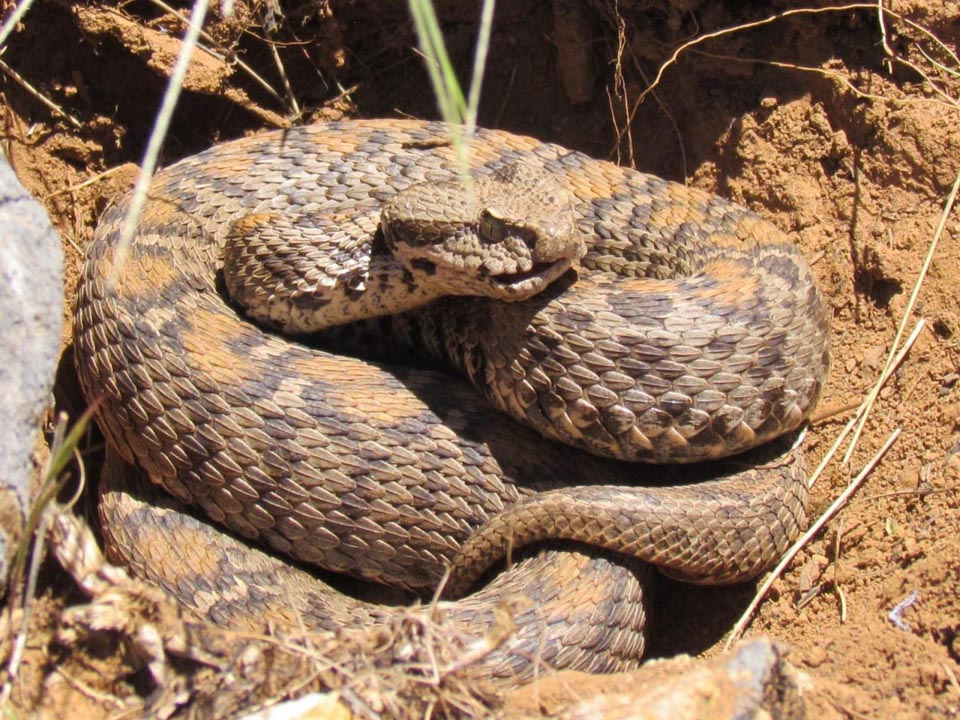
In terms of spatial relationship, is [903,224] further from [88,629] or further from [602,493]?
[88,629]

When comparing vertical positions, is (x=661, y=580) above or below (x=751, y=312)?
below

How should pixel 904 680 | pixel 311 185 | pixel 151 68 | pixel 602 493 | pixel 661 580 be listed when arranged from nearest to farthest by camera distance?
pixel 904 680, pixel 602 493, pixel 661 580, pixel 311 185, pixel 151 68

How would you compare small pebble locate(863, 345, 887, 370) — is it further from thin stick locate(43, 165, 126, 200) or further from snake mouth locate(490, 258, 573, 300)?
thin stick locate(43, 165, 126, 200)

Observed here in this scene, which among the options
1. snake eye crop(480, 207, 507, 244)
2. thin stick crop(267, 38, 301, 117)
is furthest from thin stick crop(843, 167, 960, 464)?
thin stick crop(267, 38, 301, 117)

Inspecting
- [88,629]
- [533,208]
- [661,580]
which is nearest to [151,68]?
[533,208]

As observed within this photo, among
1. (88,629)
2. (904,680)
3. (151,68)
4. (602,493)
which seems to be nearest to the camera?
(88,629)

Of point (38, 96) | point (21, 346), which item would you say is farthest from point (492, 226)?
point (38, 96)

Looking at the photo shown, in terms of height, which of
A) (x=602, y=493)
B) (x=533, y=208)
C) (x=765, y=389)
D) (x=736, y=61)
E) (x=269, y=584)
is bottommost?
(x=269, y=584)

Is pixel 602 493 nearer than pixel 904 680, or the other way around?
pixel 904 680
